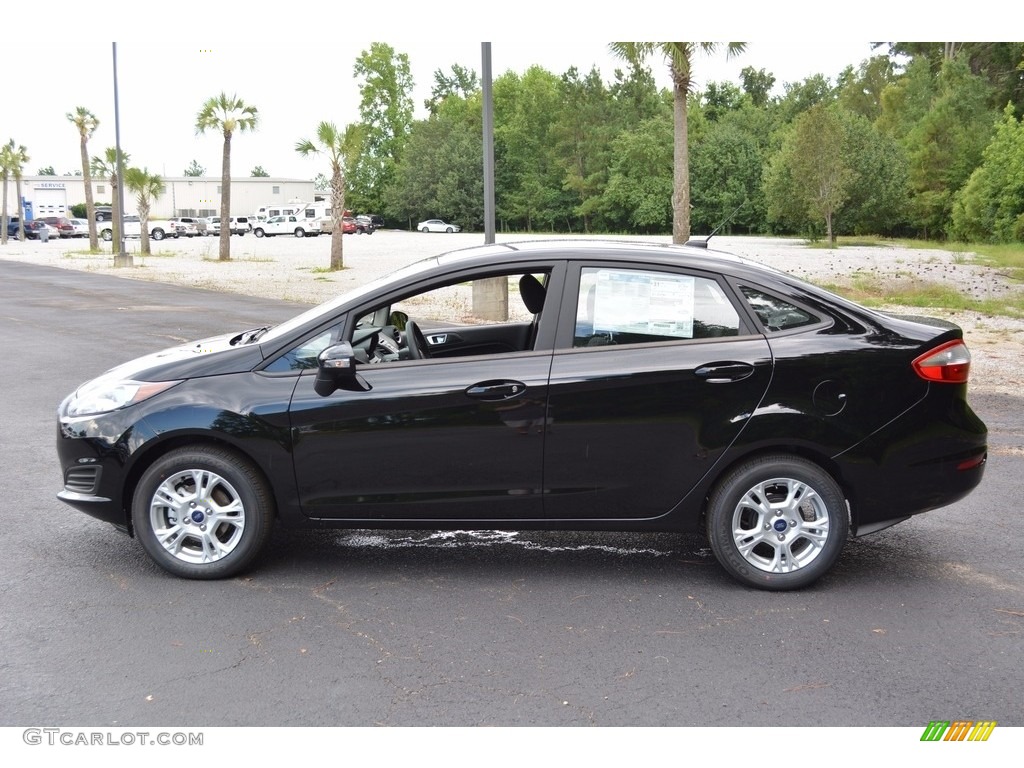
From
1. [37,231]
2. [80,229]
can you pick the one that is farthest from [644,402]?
[80,229]

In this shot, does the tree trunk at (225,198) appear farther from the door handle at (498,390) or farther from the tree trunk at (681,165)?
the door handle at (498,390)

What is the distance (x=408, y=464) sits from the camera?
4.82 metres

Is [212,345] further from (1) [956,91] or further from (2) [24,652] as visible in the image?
(1) [956,91]

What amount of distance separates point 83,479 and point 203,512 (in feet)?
2.11

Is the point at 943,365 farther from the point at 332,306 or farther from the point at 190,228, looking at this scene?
the point at 190,228

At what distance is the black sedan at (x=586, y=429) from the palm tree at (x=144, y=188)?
4632 cm

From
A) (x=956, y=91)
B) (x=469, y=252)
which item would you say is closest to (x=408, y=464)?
(x=469, y=252)

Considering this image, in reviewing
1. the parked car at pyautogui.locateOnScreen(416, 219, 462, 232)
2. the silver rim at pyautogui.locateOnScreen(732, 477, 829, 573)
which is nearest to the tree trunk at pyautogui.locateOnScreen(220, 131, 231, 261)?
the silver rim at pyautogui.locateOnScreen(732, 477, 829, 573)

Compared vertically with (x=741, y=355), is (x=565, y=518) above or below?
below

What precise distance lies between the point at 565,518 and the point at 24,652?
2450 mm

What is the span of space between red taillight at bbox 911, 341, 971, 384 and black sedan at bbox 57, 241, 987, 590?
12mm

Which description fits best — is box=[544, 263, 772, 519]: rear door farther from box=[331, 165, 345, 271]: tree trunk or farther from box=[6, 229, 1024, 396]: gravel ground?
box=[331, 165, 345, 271]: tree trunk

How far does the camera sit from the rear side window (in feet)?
16.0

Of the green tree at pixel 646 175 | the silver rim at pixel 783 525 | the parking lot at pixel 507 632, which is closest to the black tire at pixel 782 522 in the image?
the silver rim at pixel 783 525
